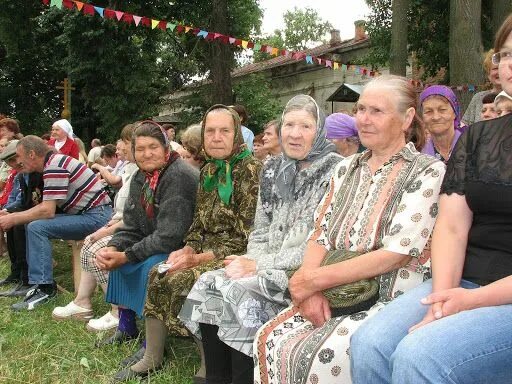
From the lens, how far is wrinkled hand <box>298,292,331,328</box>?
2387 millimetres

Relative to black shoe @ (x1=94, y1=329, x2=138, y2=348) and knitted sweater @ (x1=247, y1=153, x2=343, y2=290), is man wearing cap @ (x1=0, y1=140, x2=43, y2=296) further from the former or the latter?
knitted sweater @ (x1=247, y1=153, x2=343, y2=290)

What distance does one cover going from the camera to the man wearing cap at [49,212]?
511 centimetres

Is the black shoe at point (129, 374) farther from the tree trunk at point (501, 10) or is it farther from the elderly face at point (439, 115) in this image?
the tree trunk at point (501, 10)

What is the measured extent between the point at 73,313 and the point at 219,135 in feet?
7.00

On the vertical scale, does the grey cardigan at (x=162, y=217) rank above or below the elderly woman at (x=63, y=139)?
below

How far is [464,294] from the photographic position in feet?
6.30

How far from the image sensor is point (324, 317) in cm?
238

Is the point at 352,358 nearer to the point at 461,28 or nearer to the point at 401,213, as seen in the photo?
the point at 401,213

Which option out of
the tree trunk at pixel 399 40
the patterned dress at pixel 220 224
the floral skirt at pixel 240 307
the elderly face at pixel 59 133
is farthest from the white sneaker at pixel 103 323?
the tree trunk at pixel 399 40

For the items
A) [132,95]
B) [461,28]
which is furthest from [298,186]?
[132,95]

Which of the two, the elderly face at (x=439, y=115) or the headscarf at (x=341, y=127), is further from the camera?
the headscarf at (x=341, y=127)

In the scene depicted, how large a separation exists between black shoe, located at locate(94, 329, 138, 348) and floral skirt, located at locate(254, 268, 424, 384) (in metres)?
1.83

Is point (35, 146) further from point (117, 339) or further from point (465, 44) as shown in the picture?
point (465, 44)

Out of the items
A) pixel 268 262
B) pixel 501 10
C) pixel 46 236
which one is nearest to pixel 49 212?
pixel 46 236
